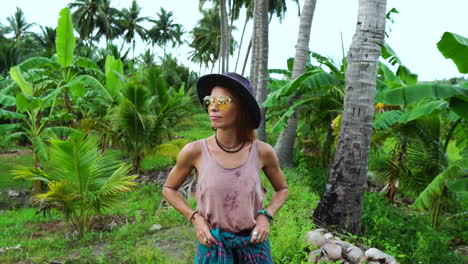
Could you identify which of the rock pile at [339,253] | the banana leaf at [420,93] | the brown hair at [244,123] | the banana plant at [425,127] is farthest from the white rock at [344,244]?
the brown hair at [244,123]

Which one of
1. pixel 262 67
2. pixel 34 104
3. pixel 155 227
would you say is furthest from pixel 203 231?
pixel 262 67

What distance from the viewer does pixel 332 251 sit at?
4188mm

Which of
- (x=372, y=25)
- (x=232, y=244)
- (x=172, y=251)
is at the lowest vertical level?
(x=172, y=251)

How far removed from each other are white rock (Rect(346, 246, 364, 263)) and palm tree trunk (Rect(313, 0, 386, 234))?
0.69 metres

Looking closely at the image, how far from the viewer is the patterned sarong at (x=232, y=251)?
69.0 inches

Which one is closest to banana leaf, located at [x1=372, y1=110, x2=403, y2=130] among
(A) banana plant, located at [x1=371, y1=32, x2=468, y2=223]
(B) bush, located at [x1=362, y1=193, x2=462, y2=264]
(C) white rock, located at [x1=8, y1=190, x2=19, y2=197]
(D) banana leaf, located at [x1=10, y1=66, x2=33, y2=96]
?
(A) banana plant, located at [x1=371, y1=32, x2=468, y2=223]

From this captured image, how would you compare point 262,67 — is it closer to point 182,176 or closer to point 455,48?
point 455,48

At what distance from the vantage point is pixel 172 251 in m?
4.83

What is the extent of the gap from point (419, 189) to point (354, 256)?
4.37 metres

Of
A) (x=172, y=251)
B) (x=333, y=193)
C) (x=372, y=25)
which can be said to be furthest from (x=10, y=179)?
(x=372, y=25)

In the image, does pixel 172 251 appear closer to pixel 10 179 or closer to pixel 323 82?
pixel 323 82

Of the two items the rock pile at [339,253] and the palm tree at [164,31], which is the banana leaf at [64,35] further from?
the palm tree at [164,31]

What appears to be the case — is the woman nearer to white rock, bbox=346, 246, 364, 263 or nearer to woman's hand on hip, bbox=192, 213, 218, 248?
woman's hand on hip, bbox=192, 213, 218, 248

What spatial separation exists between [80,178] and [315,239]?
346cm
